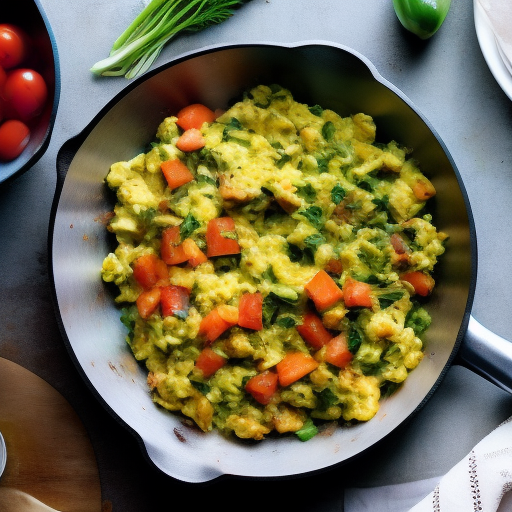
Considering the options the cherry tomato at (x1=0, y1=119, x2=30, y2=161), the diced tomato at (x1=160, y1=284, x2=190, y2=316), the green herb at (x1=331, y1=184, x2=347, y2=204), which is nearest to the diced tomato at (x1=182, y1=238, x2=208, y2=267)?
the diced tomato at (x1=160, y1=284, x2=190, y2=316)

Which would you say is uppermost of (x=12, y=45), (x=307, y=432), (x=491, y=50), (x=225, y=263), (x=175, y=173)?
(x=491, y=50)

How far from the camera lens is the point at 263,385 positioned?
260cm

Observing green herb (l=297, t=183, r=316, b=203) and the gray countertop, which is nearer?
green herb (l=297, t=183, r=316, b=203)

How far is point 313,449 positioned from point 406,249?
3.11 ft

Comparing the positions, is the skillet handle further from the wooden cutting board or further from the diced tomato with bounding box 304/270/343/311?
the wooden cutting board

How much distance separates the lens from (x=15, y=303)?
9.78 feet

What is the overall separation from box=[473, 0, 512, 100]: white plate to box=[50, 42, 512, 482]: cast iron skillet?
1.91 ft

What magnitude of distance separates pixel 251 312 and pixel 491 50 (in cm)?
171

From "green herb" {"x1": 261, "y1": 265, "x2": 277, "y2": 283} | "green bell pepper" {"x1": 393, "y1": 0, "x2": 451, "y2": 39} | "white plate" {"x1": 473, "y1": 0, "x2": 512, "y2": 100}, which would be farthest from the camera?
"white plate" {"x1": 473, "y1": 0, "x2": 512, "y2": 100}

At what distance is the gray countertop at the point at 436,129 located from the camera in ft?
9.55

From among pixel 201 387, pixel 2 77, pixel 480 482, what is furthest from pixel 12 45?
pixel 480 482

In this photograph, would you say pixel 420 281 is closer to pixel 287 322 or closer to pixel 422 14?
pixel 287 322

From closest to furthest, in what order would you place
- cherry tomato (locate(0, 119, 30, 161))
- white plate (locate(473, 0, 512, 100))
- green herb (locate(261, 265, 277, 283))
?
green herb (locate(261, 265, 277, 283)), cherry tomato (locate(0, 119, 30, 161)), white plate (locate(473, 0, 512, 100))

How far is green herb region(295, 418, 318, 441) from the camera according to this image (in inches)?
105
